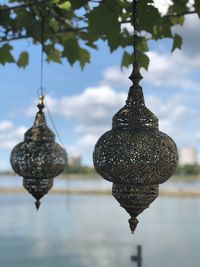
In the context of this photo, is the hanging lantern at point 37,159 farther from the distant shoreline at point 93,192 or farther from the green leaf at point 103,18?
the distant shoreline at point 93,192

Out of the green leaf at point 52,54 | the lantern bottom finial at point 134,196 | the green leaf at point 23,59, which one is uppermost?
the green leaf at point 52,54

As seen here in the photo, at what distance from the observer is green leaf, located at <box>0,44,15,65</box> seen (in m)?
2.84

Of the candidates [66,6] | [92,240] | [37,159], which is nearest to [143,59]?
[37,159]

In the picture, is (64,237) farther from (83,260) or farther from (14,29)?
(14,29)

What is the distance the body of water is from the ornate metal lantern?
779cm

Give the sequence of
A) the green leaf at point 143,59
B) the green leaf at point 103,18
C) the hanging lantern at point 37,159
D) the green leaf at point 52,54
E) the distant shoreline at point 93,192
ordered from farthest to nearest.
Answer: the distant shoreline at point 93,192 < the green leaf at point 52,54 < the green leaf at point 143,59 < the hanging lantern at point 37,159 < the green leaf at point 103,18

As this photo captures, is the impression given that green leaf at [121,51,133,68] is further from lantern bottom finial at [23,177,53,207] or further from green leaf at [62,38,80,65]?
lantern bottom finial at [23,177,53,207]

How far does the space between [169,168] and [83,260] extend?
13.1m

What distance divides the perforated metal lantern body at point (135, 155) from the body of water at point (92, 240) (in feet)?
25.5

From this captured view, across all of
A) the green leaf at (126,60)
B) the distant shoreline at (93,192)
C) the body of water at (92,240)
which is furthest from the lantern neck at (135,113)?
the distant shoreline at (93,192)

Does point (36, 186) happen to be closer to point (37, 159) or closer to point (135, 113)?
point (37, 159)

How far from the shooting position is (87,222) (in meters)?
26.0

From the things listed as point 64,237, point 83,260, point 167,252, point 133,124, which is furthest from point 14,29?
point 64,237

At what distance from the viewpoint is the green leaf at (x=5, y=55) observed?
9.30ft
